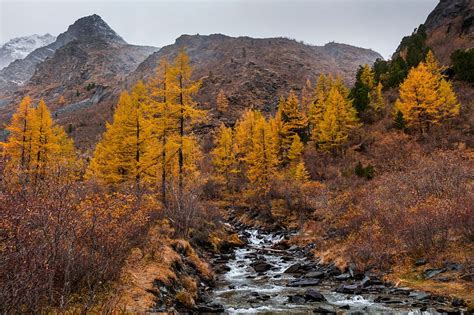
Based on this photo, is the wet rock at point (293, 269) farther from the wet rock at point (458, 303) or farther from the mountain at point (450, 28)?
the mountain at point (450, 28)

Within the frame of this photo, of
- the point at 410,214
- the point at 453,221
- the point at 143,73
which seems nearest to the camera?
the point at 453,221

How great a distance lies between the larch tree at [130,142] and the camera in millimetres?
25734

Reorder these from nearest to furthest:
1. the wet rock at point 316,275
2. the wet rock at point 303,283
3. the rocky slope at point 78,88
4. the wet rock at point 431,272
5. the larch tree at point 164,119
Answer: the wet rock at point 431,272 → the wet rock at point 303,283 → the wet rock at point 316,275 → the larch tree at point 164,119 → the rocky slope at point 78,88

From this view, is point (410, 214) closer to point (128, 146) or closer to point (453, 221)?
point (453, 221)

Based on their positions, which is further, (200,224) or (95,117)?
(95,117)

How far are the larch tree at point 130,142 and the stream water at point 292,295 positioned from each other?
35.7 ft

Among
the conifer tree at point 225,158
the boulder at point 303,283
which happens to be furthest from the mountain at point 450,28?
the boulder at point 303,283

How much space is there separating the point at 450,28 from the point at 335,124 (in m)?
44.0

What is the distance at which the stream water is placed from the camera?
10.9m

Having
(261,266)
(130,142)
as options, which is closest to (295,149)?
(130,142)

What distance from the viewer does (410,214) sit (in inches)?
650

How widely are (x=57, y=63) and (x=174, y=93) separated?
19510 centimetres

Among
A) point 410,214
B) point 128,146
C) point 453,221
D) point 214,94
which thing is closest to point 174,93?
point 128,146

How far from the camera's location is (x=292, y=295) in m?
12.7
